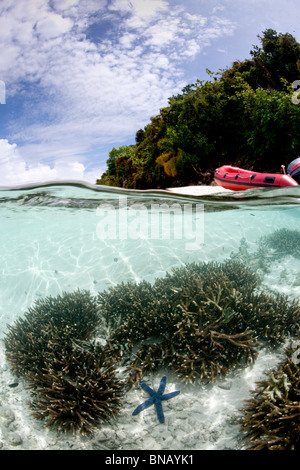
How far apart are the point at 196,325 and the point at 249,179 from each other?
878 centimetres

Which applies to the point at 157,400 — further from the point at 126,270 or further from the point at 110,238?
the point at 110,238

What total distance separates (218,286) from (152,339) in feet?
6.06

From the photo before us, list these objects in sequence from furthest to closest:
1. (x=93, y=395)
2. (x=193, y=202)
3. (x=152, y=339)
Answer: (x=193, y=202) → (x=152, y=339) → (x=93, y=395)

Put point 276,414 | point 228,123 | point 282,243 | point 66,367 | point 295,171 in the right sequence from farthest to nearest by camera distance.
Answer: point 228,123
point 295,171
point 282,243
point 66,367
point 276,414

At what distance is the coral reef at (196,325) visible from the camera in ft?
15.6

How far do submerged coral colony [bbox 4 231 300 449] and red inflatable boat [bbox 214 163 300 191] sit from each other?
18.9ft

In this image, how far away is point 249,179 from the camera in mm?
11734

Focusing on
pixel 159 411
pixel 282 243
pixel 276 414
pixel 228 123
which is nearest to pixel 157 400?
pixel 159 411

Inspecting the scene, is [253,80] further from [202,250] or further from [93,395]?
[93,395]

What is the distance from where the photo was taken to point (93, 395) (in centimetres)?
421

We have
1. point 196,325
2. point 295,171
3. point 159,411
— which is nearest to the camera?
point 159,411
